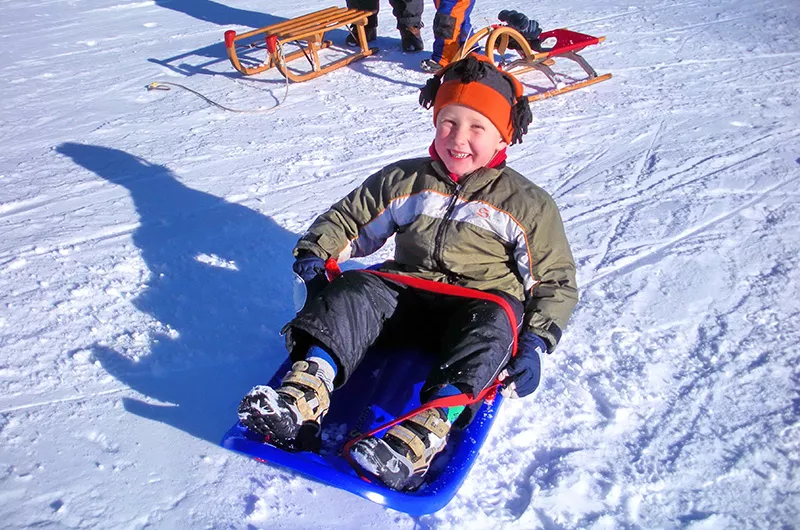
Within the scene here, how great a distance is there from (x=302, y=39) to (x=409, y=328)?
3.74 m

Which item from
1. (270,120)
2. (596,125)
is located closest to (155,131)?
(270,120)

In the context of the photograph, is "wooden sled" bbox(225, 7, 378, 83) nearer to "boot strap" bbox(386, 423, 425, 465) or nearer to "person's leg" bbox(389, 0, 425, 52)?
"person's leg" bbox(389, 0, 425, 52)

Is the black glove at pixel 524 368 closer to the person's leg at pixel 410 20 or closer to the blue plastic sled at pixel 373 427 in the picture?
the blue plastic sled at pixel 373 427

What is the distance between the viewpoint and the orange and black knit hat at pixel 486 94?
217 cm

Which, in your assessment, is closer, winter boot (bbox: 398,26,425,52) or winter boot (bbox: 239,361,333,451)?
winter boot (bbox: 239,361,333,451)

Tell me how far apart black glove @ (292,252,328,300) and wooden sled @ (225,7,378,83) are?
2.98m

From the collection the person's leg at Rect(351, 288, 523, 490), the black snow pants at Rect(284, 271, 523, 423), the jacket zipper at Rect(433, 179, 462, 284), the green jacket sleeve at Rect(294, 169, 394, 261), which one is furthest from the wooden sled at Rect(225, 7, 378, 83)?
the person's leg at Rect(351, 288, 523, 490)

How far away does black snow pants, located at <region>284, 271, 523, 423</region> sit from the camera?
1970mm

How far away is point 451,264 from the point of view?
227 cm

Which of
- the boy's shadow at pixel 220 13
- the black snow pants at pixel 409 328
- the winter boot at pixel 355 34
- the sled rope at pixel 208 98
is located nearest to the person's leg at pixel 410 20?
the winter boot at pixel 355 34

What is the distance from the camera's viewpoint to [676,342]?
8.30 feet

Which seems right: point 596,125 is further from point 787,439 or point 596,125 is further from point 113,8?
point 113,8

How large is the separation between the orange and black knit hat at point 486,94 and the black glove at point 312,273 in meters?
0.62

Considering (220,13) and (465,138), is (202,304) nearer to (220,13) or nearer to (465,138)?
(465,138)
